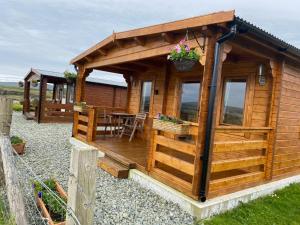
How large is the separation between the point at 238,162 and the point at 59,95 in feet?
47.8

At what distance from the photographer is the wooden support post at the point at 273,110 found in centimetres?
461

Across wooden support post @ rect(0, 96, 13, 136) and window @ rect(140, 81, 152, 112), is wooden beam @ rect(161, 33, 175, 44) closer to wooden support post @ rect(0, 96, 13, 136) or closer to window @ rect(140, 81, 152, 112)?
wooden support post @ rect(0, 96, 13, 136)

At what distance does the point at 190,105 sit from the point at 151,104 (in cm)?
154

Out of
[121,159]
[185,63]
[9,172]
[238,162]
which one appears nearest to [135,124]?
[121,159]

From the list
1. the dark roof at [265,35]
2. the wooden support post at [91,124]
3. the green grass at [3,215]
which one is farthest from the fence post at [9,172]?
the dark roof at [265,35]

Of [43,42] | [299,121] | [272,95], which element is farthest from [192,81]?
[43,42]

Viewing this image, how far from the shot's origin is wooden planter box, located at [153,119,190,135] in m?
3.66

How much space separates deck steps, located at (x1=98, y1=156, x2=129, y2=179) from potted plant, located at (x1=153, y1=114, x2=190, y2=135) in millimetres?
1237

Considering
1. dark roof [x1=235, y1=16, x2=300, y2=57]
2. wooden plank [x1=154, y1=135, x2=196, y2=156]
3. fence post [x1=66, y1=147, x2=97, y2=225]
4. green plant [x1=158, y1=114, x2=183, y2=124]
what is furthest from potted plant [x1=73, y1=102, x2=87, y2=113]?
fence post [x1=66, y1=147, x2=97, y2=225]

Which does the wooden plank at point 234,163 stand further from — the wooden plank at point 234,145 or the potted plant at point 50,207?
the potted plant at point 50,207

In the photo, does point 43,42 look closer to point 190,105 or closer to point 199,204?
point 190,105

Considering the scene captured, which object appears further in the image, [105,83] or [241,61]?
[105,83]

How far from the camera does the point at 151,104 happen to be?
7.53m

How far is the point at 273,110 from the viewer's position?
4660mm
